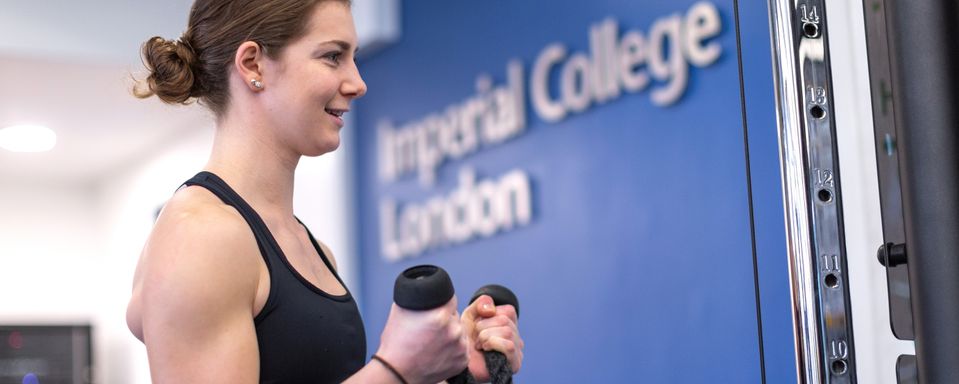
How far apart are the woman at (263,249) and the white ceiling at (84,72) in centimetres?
273

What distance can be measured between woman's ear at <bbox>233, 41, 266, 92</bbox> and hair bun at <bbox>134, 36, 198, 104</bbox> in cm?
7

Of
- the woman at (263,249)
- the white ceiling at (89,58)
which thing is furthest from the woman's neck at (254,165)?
the white ceiling at (89,58)

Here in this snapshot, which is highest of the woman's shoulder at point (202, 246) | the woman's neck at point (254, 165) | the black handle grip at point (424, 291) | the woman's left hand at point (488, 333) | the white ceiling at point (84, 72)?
the white ceiling at point (84, 72)

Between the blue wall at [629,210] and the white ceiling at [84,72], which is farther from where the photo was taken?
the white ceiling at [84,72]

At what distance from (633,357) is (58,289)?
4.35 metres

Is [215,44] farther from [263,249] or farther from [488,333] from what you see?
[488,333]

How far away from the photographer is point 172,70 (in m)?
1.36

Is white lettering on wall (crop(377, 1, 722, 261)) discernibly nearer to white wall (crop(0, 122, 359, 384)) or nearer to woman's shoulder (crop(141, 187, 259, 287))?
white wall (crop(0, 122, 359, 384))

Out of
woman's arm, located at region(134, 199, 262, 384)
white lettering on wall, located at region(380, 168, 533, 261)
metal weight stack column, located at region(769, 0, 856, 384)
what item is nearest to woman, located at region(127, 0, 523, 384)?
woman's arm, located at region(134, 199, 262, 384)

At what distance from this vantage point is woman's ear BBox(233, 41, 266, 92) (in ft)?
4.32

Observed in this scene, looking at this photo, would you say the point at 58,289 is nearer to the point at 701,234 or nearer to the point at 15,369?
the point at 15,369

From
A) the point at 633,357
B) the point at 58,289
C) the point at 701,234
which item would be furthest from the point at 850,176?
the point at 58,289

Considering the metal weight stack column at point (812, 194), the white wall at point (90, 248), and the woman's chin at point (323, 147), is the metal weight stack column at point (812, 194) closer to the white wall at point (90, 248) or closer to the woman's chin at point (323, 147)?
the woman's chin at point (323, 147)

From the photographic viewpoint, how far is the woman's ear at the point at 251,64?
132 cm
